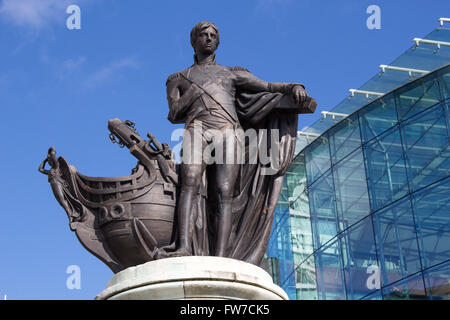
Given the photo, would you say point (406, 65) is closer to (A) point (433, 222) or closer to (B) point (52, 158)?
(A) point (433, 222)

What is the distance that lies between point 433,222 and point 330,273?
16.5 feet

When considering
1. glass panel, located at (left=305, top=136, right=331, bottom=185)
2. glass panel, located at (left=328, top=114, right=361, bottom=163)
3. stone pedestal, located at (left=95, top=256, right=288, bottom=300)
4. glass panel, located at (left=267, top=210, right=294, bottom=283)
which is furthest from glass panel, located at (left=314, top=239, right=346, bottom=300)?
stone pedestal, located at (left=95, top=256, right=288, bottom=300)

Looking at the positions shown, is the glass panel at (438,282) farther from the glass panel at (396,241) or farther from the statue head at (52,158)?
the statue head at (52,158)

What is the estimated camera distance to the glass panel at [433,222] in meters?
24.0

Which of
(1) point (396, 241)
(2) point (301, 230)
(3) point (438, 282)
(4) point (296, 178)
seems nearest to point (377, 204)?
(1) point (396, 241)

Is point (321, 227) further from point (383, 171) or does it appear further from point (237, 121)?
point (237, 121)

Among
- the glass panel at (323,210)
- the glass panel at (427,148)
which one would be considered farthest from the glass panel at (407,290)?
the glass panel at (323,210)

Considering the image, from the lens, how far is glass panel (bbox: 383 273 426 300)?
24.0 metres

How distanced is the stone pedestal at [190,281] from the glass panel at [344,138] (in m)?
20.8

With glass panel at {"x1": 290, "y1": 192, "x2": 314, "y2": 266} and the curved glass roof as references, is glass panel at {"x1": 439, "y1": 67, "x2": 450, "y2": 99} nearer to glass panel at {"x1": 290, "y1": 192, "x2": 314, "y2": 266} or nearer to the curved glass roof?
the curved glass roof

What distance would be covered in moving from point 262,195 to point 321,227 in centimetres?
2032

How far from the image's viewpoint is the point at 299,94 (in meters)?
8.98

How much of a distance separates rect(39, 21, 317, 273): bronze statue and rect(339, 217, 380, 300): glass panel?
698 inches

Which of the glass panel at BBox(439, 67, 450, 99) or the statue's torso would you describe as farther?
the glass panel at BBox(439, 67, 450, 99)
